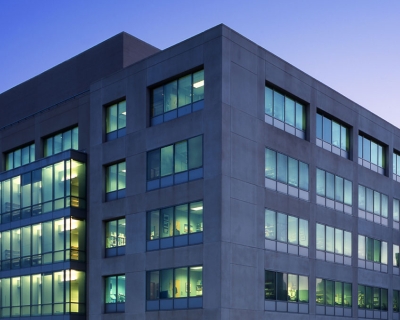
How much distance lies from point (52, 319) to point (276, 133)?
16.8 metres

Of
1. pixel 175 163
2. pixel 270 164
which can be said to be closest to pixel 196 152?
pixel 175 163

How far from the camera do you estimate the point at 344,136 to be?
47.6 meters

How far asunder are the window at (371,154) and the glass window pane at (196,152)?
15725mm

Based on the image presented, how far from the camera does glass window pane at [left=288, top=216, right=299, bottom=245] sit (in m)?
40.6

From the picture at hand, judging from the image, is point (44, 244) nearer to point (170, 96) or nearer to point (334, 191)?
point (170, 96)

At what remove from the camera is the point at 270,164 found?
39625 millimetres

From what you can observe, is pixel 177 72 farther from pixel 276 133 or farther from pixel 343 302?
pixel 343 302

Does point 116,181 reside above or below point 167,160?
below

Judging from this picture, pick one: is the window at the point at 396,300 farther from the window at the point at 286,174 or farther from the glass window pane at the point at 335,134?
the window at the point at 286,174

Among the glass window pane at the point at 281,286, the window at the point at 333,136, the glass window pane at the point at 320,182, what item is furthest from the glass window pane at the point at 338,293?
the window at the point at 333,136

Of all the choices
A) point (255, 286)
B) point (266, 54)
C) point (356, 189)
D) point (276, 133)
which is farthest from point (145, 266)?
point (356, 189)

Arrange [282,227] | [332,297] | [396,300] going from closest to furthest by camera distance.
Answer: [282,227]
[332,297]
[396,300]

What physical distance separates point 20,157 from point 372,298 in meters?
25.9

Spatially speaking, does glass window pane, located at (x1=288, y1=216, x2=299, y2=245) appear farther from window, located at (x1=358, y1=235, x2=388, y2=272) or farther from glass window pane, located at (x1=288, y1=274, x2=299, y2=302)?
window, located at (x1=358, y1=235, x2=388, y2=272)
